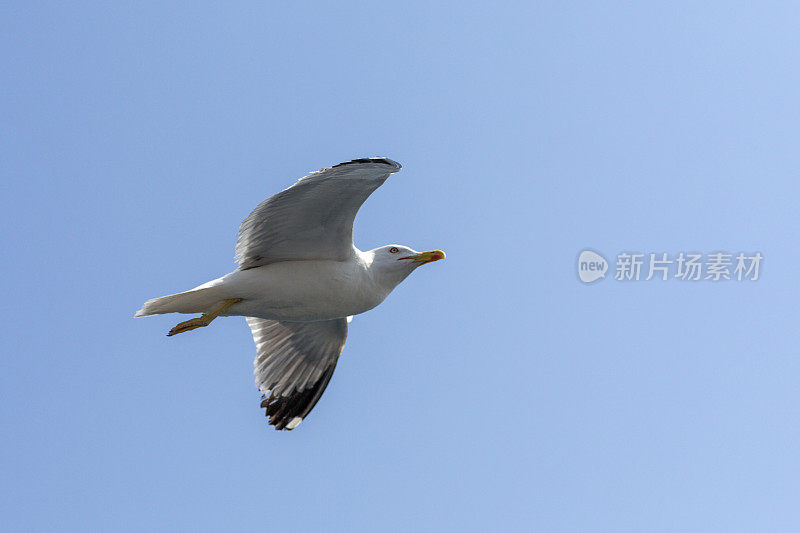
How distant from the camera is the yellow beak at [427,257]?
1045 centimetres

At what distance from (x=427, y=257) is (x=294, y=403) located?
2.82 metres

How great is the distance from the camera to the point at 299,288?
10.0m

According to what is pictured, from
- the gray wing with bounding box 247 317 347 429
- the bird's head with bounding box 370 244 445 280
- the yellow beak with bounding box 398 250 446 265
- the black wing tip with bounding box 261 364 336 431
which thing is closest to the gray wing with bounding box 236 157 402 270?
the bird's head with bounding box 370 244 445 280

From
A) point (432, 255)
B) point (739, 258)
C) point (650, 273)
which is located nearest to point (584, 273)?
point (650, 273)

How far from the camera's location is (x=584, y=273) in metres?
Result: 13.4

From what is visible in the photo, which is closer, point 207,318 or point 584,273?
point 207,318

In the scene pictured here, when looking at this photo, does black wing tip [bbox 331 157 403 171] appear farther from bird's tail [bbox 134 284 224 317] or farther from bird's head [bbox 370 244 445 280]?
bird's tail [bbox 134 284 224 317]

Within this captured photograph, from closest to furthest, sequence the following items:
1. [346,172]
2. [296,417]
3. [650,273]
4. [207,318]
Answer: [346,172]
[207,318]
[296,417]
[650,273]

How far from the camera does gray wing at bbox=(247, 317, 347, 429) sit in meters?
12.0

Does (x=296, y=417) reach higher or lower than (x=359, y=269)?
lower

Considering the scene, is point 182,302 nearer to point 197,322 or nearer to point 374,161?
point 197,322

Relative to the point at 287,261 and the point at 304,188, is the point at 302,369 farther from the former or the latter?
the point at 304,188

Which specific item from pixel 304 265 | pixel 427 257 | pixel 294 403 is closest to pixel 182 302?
pixel 304 265

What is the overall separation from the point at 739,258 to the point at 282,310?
644 cm
